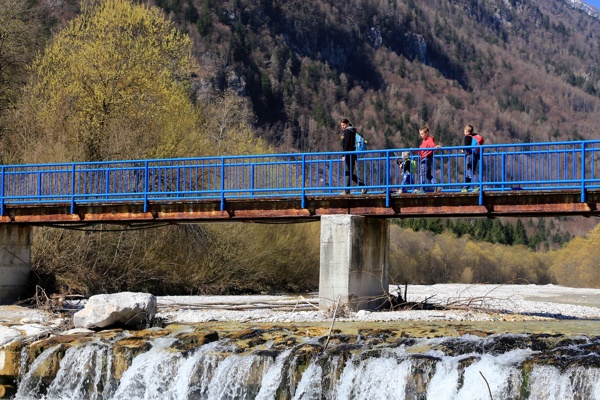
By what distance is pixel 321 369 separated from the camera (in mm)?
18250

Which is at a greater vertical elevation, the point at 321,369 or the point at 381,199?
the point at 381,199

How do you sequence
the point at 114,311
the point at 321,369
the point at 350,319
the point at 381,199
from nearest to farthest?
1. the point at 321,369
2. the point at 114,311
3. the point at 350,319
4. the point at 381,199

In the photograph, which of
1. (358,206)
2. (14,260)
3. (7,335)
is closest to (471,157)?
(358,206)

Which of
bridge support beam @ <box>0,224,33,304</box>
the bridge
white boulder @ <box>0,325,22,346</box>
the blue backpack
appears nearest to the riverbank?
white boulder @ <box>0,325,22,346</box>

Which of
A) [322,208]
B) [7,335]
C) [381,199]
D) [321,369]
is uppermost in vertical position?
[381,199]

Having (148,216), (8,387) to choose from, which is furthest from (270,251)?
(8,387)

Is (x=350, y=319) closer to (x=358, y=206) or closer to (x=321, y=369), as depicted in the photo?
(x=358, y=206)

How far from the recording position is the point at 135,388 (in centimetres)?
1958

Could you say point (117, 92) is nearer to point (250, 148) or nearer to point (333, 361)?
point (250, 148)

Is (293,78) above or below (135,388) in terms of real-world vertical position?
above

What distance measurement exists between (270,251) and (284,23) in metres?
153

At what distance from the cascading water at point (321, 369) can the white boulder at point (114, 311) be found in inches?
55.6

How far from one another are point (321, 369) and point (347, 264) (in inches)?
326

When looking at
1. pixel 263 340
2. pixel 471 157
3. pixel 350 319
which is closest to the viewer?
pixel 263 340
